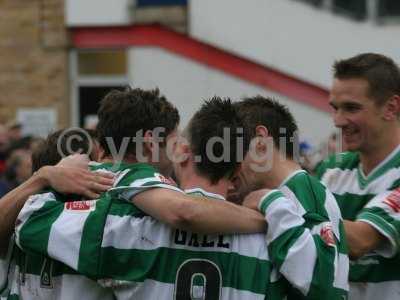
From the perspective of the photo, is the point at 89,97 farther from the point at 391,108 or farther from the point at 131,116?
the point at 131,116

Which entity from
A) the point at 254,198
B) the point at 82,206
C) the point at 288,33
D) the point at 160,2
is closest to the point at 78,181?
the point at 82,206

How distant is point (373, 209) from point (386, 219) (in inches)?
2.7

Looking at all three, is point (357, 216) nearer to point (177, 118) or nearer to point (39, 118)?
point (177, 118)

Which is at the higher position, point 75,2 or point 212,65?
point 75,2

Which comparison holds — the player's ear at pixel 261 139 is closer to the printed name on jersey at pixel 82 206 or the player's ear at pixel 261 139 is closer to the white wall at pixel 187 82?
the printed name on jersey at pixel 82 206

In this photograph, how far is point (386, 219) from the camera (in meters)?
3.63

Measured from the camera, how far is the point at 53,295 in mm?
3324

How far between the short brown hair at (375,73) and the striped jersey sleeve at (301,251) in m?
1.10

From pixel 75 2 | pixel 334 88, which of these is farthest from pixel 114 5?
pixel 334 88

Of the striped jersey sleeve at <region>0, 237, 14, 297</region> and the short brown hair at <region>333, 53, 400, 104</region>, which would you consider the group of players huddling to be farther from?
the short brown hair at <region>333, 53, 400, 104</region>

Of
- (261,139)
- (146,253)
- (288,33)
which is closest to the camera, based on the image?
(146,253)

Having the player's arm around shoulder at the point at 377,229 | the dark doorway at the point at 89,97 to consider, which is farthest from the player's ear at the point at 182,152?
the dark doorway at the point at 89,97

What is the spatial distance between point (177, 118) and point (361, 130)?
0.95 metres

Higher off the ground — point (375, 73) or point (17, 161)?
point (375, 73)
